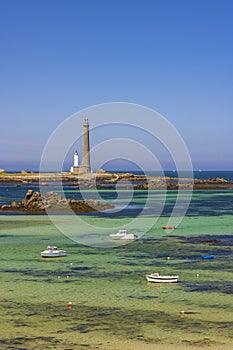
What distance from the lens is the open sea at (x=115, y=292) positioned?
21.0 m

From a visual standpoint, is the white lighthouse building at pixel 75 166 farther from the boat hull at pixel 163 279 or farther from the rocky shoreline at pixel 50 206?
the boat hull at pixel 163 279

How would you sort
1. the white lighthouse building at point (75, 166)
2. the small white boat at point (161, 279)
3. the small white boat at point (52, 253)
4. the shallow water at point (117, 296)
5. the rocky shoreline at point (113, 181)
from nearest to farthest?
the shallow water at point (117, 296)
the small white boat at point (161, 279)
the small white boat at point (52, 253)
the rocky shoreline at point (113, 181)
the white lighthouse building at point (75, 166)

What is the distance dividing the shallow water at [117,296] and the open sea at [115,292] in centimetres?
4

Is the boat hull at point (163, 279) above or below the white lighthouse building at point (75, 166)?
below

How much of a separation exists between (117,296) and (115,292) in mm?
741

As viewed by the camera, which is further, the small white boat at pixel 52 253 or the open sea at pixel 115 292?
the small white boat at pixel 52 253

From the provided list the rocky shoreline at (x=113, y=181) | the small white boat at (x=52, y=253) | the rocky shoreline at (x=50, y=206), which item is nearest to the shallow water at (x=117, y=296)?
the small white boat at (x=52, y=253)

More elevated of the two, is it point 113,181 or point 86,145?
point 86,145

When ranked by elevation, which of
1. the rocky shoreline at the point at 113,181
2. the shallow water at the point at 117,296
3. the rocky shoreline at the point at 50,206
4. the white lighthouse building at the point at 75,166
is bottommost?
the shallow water at the point at 117,296

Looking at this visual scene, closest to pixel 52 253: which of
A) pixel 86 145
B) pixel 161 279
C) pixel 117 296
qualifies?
pixel 161 279

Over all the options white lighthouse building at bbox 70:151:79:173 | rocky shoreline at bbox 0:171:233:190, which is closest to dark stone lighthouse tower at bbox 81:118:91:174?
rocky shoreline at bbox 0:171:233:190

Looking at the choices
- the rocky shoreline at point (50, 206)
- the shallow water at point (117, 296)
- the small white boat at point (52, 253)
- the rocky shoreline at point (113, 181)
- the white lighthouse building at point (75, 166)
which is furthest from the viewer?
the white lighthouse building at point (75, 166)

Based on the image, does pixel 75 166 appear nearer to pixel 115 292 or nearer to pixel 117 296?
pixel 115 292

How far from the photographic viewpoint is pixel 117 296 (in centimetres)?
2680
